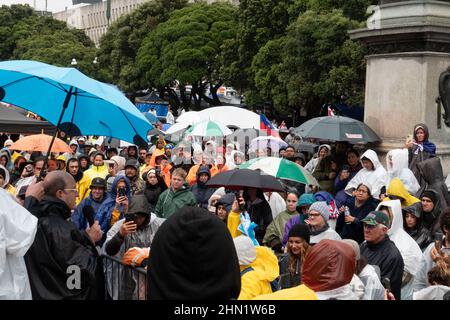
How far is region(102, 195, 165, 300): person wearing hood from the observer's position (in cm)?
611

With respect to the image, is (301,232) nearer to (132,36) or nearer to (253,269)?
(253,269)

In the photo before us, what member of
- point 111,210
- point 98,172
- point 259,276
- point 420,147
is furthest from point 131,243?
point 98,172

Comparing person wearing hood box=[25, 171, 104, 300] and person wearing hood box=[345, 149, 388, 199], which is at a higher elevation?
person wearing hood box=[345, 149, 388, 199]

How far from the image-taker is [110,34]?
69.9 meters

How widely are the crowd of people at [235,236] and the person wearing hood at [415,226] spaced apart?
0.01m

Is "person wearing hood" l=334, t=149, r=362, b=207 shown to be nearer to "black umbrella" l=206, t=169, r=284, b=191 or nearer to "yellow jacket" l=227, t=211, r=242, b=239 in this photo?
"black umbrella" l=206, t=169, r=284, b=191

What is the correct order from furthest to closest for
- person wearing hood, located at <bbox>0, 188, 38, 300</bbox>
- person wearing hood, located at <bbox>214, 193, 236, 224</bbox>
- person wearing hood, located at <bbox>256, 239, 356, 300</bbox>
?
person wearing hood, located at <bbox>214, 193, 236, 224</bbox>, person wearing hood, located at <bbox>0, 188, 38, 300</bbox>, person wearing hood, located at <bbox>256, 239, 356, 300</bbox>

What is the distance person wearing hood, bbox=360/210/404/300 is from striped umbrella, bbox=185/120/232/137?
348 inches

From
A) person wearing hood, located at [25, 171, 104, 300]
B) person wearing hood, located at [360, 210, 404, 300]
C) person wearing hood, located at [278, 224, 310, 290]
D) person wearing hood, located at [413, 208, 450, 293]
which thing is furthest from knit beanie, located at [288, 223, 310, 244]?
person wearing hood, located at [25, 171, 104, 300]

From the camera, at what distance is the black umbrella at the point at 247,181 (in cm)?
905

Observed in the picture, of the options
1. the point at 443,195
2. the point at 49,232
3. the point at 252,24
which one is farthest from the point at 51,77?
the point at 252,24

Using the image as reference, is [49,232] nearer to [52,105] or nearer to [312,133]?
[52,105]

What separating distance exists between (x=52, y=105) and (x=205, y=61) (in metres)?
49.3

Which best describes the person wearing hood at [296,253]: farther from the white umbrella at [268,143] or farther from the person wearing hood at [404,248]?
the white umbrella at [268,143]
